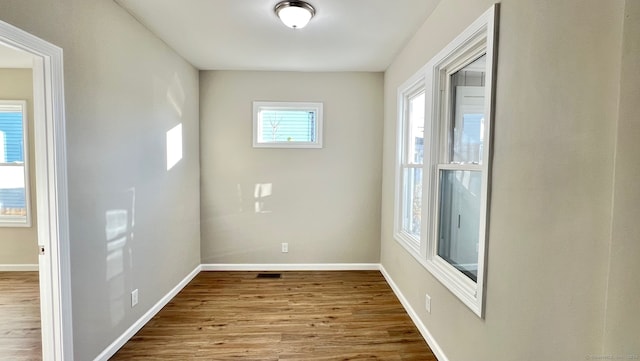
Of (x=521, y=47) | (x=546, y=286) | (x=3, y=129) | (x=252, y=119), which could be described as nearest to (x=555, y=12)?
(x=521, y=47)

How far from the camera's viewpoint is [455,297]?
73.0 inches

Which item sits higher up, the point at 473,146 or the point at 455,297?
the point at 473,146

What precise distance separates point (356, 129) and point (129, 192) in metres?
2.68

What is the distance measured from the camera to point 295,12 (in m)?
2.10

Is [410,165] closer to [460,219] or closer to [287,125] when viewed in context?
[460,219]

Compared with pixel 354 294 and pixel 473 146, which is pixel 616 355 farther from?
pixel 354 294

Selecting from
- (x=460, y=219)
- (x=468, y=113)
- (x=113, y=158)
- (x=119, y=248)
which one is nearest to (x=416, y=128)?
(x=468, y=113)

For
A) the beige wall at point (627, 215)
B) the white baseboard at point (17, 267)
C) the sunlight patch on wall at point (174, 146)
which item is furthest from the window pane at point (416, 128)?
the white baseboard at point (17, 267)

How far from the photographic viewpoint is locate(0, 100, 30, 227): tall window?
3.65 metres

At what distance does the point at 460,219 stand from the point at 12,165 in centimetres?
545

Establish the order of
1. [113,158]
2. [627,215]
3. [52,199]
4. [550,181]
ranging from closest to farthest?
[627,215], [550,181], [52,199], [113,158]

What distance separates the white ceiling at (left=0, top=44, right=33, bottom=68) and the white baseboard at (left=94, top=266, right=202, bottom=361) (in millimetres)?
2934

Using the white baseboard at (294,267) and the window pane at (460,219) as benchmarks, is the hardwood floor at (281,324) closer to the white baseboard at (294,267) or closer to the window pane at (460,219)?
the white baseboard at (294,267)

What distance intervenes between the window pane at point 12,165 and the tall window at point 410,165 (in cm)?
491
